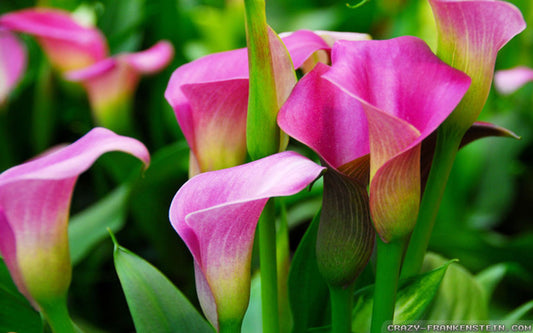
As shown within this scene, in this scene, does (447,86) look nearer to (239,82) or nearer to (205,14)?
(239,82)

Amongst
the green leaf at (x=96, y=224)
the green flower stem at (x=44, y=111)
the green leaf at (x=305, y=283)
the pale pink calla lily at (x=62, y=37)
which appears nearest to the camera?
the green leaf at (x=305, y=283)

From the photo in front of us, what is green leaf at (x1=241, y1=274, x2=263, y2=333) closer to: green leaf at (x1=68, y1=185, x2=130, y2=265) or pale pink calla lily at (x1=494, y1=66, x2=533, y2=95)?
green leaf at (x1=68, y1=185, x2=130, y2=265)

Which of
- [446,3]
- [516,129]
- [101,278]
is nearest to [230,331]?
[446,3]

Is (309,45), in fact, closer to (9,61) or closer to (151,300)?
(151,300)

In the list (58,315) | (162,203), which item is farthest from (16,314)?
(162,203)

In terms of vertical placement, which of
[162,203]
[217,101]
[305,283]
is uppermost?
[217,101]

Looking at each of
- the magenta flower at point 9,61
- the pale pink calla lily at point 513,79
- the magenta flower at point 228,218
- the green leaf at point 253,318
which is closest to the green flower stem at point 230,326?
the magenta flower at point 228,218

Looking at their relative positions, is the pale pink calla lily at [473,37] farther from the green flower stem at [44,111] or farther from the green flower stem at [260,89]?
the green flower stem at [44,111]
